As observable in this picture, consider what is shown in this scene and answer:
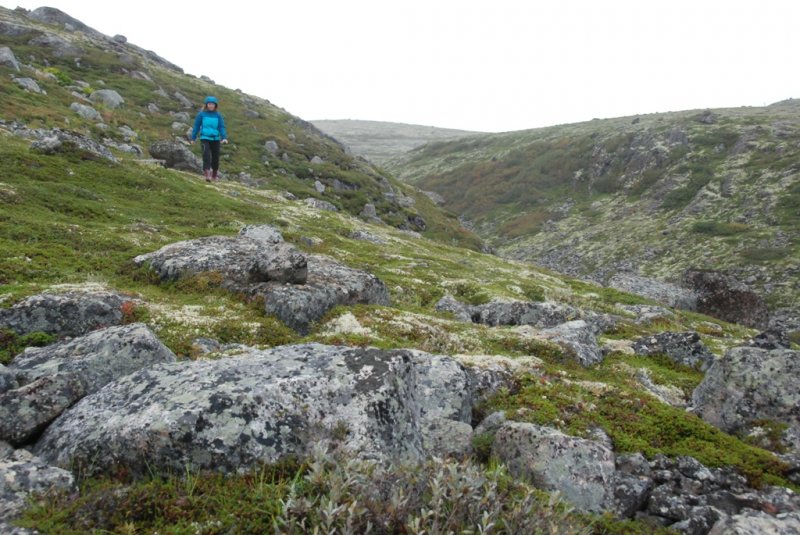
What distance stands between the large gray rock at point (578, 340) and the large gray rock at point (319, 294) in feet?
23.5

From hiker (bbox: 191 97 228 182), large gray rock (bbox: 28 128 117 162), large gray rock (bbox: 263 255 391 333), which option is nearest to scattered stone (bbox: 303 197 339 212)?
hiker (bbox: 191 97 228 182)

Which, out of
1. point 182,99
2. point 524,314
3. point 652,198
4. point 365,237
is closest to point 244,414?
point 524,314

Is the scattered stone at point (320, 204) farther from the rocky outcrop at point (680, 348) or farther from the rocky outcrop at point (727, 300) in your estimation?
the rocky outcrop at point (727, 300)

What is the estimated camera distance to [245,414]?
7.24m

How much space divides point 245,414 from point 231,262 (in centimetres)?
1235

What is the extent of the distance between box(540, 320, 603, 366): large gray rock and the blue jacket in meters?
25.2

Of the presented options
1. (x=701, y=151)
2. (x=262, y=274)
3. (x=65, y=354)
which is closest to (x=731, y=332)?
(x=262, y=274)

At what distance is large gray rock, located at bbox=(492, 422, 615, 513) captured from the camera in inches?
340

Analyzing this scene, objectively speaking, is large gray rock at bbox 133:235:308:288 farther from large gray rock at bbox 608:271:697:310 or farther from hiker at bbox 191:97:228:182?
large gray rock at bbox 608:271:697:310

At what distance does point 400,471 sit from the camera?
19.6ft

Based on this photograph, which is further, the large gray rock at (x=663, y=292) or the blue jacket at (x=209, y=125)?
the large gray rock at (x=663, y=292)

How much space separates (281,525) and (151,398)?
3.78 m

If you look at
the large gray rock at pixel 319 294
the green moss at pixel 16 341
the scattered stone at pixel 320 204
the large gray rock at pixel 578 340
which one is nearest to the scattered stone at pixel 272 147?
the scattered stone at pixel 320 204

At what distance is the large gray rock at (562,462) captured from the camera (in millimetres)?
8633
